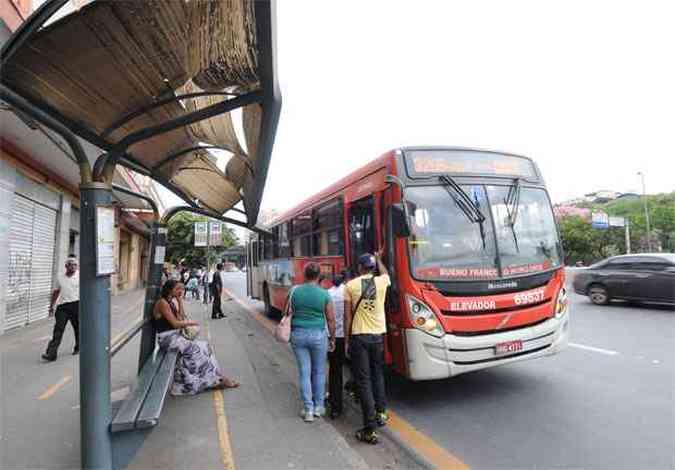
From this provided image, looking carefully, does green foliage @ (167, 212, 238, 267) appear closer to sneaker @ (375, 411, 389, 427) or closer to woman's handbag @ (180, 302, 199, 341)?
woman's handbag @ (180, 302, 199, 341)

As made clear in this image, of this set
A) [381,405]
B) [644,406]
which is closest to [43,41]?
[381,405]

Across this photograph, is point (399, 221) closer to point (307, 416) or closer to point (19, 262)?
point (307, 416)

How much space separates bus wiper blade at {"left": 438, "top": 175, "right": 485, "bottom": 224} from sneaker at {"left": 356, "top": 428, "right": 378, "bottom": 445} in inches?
104

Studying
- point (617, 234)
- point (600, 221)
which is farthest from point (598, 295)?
point (617, 234)

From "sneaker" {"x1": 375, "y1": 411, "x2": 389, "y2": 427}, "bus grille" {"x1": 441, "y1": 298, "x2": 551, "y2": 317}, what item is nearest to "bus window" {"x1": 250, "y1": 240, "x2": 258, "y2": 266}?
"bus grille" {"x1": 441, "y1": 298, "x2": 551, "y2": 317}

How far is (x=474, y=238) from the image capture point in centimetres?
492

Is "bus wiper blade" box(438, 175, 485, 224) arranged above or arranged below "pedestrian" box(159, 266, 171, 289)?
above

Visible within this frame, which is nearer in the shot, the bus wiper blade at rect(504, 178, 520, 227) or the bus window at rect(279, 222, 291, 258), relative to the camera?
the bus wiper blade at rect(504, 178, 520, 227)

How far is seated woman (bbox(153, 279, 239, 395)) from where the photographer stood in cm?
516

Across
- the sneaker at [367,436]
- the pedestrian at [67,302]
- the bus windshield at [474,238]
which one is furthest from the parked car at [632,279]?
the pedestrian at [67,302]

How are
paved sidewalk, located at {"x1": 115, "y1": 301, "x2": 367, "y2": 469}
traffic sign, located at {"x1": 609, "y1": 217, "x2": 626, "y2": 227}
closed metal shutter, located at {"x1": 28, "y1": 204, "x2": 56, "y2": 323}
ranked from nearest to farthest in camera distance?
paved sidewalk, located at {"x1": 115, "y1": 301, "x2": 367, "y2": 469}, closed metal shutter, located at {"x1": 28, "y1": 204, "x2": 56, "y2": 323}, traffic sign, located at {"x1": 609, "y1": 217, "x2": 626, "y2": 227}

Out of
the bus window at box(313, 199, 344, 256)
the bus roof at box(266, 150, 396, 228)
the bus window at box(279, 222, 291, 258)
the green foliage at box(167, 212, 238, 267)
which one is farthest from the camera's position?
the green foliage at box(167, 212, 238, 267)

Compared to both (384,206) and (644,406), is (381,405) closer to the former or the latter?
(384,206)

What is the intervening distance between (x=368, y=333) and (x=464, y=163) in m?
2.55
